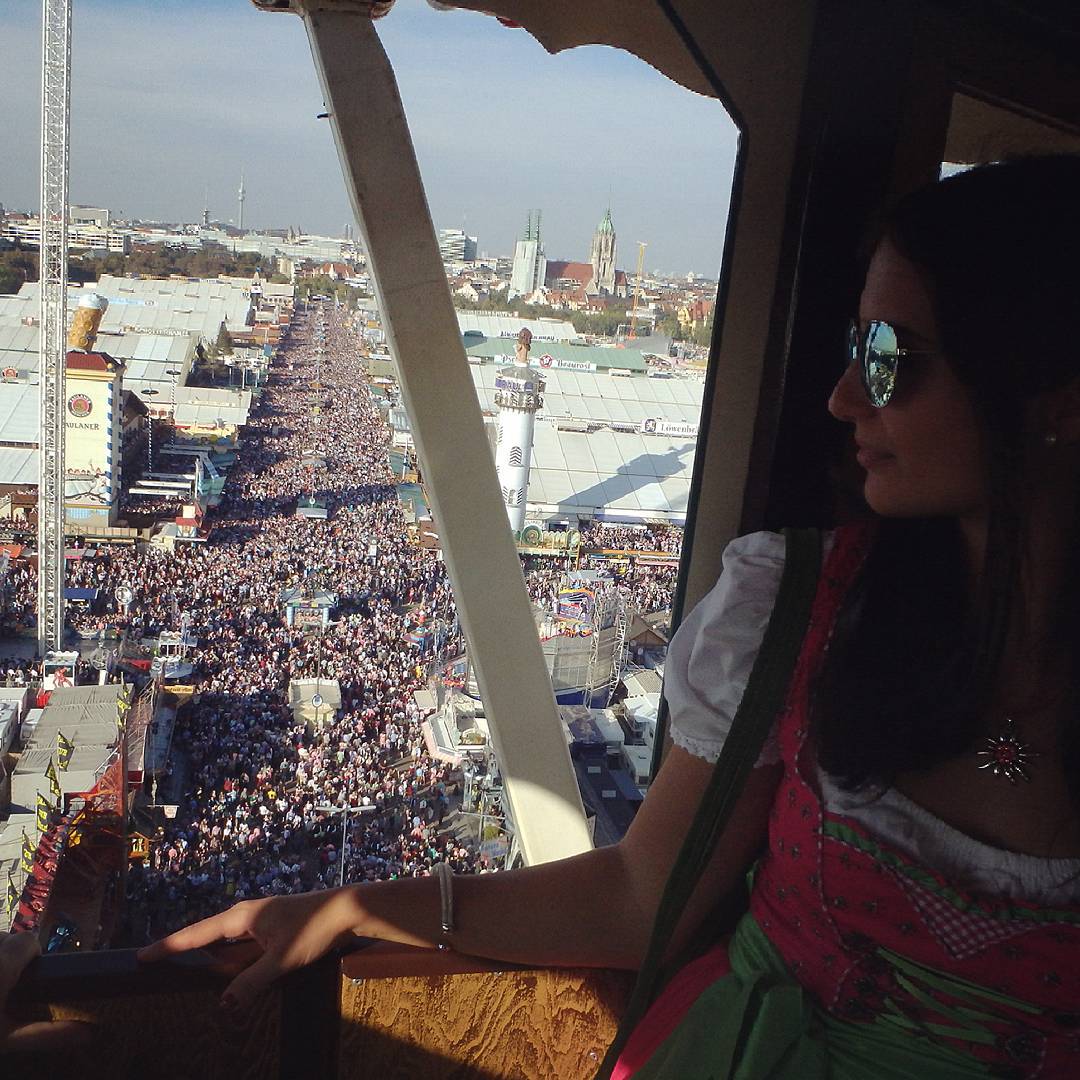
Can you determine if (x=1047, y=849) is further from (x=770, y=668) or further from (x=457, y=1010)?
(x=457, y=1010)

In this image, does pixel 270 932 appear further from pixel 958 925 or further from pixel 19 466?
pixel 19 466

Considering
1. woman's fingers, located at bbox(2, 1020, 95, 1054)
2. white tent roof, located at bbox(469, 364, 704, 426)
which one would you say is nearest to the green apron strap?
woman's fingers, located at bbox(2, 1020, 95, 1054)

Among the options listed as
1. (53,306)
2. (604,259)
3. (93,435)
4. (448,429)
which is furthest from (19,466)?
(448,429)

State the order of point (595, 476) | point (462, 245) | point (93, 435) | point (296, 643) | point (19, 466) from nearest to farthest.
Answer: point (462, 245), point (595, 476), point (296, 643), point (19, 466), point (93, 435)

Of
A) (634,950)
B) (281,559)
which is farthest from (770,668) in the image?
(281,559)

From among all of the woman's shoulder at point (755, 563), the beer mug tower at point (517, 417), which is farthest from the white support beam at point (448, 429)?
the beer mug tower at point (517, 417)

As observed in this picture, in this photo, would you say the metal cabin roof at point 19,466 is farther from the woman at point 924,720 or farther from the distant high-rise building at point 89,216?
the woman at point 924,720
